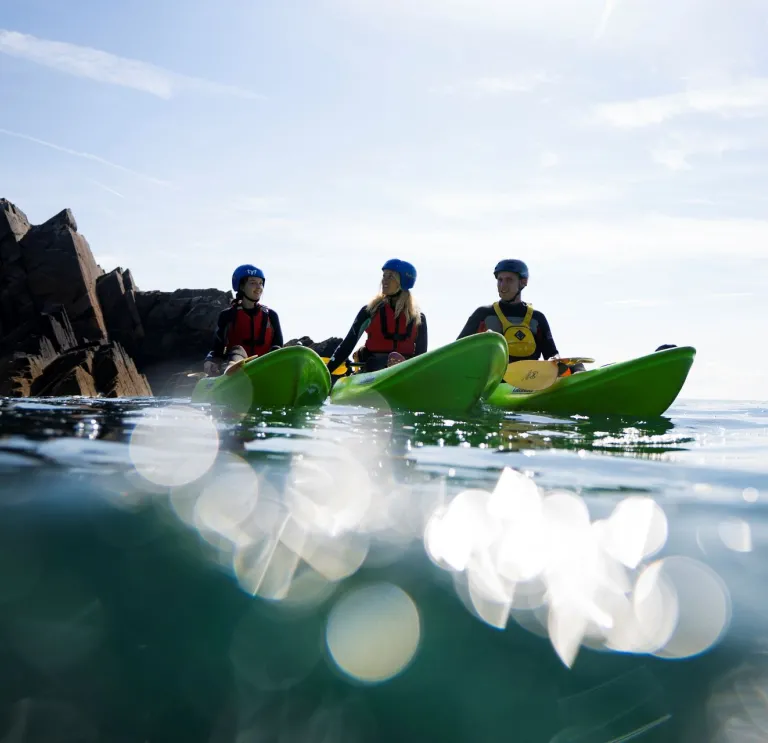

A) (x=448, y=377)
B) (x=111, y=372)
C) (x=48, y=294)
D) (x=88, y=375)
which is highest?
(x=48, y=294)

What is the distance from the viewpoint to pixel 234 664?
133 centimetres

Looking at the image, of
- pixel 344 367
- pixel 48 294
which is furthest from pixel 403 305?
pixel 48 294

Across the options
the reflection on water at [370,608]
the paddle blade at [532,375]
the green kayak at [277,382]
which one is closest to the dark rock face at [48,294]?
the green kayak at [277,382]

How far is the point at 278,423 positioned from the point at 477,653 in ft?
14.1

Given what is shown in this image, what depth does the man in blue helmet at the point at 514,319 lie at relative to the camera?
9234mm

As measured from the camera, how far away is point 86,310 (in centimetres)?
3005

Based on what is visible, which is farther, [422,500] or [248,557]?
[422,500]

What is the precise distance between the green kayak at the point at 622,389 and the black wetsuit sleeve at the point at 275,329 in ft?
11.3

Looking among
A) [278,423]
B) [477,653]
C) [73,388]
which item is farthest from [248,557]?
[73,388]

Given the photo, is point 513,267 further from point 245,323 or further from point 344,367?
point 245,323

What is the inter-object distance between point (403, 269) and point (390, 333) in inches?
33.8

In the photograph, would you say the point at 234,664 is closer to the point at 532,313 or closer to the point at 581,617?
the point at 581,617

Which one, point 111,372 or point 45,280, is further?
point 45,280

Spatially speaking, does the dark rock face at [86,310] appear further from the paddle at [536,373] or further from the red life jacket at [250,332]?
the paddle at [536,373]
